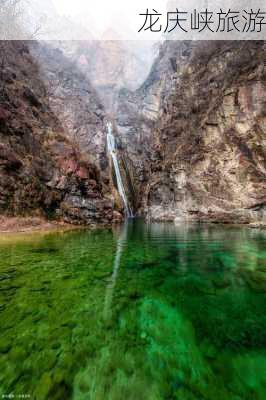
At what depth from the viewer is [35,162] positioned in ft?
49.2

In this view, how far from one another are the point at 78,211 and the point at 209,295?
13.8 meters

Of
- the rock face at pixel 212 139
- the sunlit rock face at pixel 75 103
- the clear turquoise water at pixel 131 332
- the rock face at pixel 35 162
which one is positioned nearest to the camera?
the clear turquoise water at pixel 131 332

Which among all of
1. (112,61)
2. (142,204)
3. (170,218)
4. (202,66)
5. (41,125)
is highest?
(112,61)

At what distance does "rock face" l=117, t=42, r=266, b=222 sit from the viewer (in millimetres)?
21281

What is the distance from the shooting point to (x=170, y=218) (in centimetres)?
2927

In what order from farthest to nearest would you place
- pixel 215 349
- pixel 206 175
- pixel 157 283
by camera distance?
pixel 206 175 < pixel 157 283 < pixel 215 349

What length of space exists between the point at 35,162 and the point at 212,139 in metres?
19.0

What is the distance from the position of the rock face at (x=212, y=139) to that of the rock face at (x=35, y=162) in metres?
11.6

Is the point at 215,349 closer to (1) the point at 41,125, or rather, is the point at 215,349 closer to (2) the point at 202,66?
(1) the point at 41,125

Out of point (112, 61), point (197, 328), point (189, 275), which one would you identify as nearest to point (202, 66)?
point (189, 275)

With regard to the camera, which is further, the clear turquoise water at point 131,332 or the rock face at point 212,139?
the rock face at point 212,139

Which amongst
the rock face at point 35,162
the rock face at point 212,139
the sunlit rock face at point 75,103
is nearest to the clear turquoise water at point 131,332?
the rock face at point 35,162

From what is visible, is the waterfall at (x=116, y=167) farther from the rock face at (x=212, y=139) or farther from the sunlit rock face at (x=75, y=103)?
the rock face at (x=212, y=139)

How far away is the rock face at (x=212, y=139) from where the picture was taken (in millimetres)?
21281
